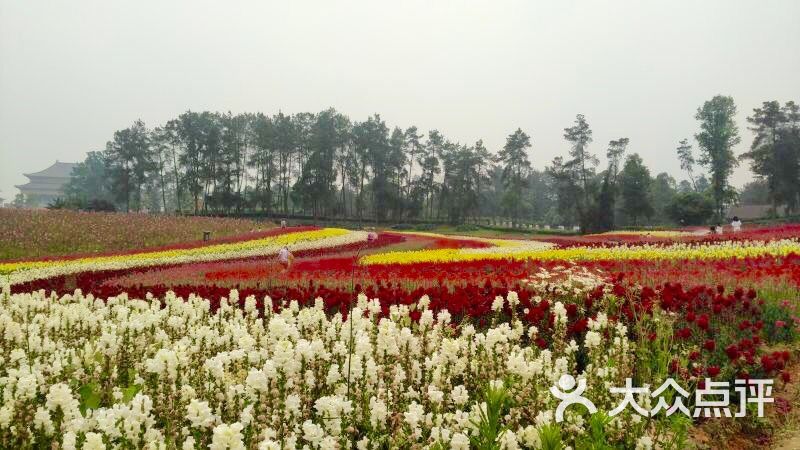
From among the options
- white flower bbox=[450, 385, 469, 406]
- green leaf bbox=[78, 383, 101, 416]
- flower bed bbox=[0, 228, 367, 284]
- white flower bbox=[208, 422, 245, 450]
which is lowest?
flower bed bbox=[0, 228, 367, 284]

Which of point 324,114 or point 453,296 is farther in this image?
point 324,114

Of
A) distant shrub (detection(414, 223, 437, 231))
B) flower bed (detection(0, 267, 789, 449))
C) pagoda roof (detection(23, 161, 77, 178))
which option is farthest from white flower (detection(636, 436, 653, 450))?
pagoda roof (detection(23, 161, 77, 178))

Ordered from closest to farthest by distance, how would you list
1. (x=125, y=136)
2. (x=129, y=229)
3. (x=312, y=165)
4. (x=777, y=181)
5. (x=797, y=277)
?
(x=797, y=277), (x=129, y=229), (x=777, y=181), (x=312, y=165), (x=125, y=136)

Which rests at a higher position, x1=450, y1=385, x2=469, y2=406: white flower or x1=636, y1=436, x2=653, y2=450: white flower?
x1=450, y1=385, x2=469, y2=406: white flower

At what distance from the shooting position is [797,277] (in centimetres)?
964

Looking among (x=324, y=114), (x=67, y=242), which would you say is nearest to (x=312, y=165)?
(x=324, y=114)

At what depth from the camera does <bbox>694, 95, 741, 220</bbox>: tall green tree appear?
66.8 metres

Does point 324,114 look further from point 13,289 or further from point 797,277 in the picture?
point 797,277

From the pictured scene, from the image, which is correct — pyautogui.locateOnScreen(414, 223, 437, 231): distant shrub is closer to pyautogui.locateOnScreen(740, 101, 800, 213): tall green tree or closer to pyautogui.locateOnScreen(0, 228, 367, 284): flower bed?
pyautogui.locateOnScreen(0, 228, 367, 284): flower bed

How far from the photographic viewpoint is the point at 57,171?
142 meters

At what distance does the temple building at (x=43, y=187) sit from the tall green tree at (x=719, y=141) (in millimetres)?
136067

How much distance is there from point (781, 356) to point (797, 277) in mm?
5493

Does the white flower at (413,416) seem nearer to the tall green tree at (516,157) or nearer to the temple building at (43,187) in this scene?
the tall green tree at (516,157)

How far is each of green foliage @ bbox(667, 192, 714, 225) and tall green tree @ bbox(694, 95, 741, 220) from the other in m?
10.3
